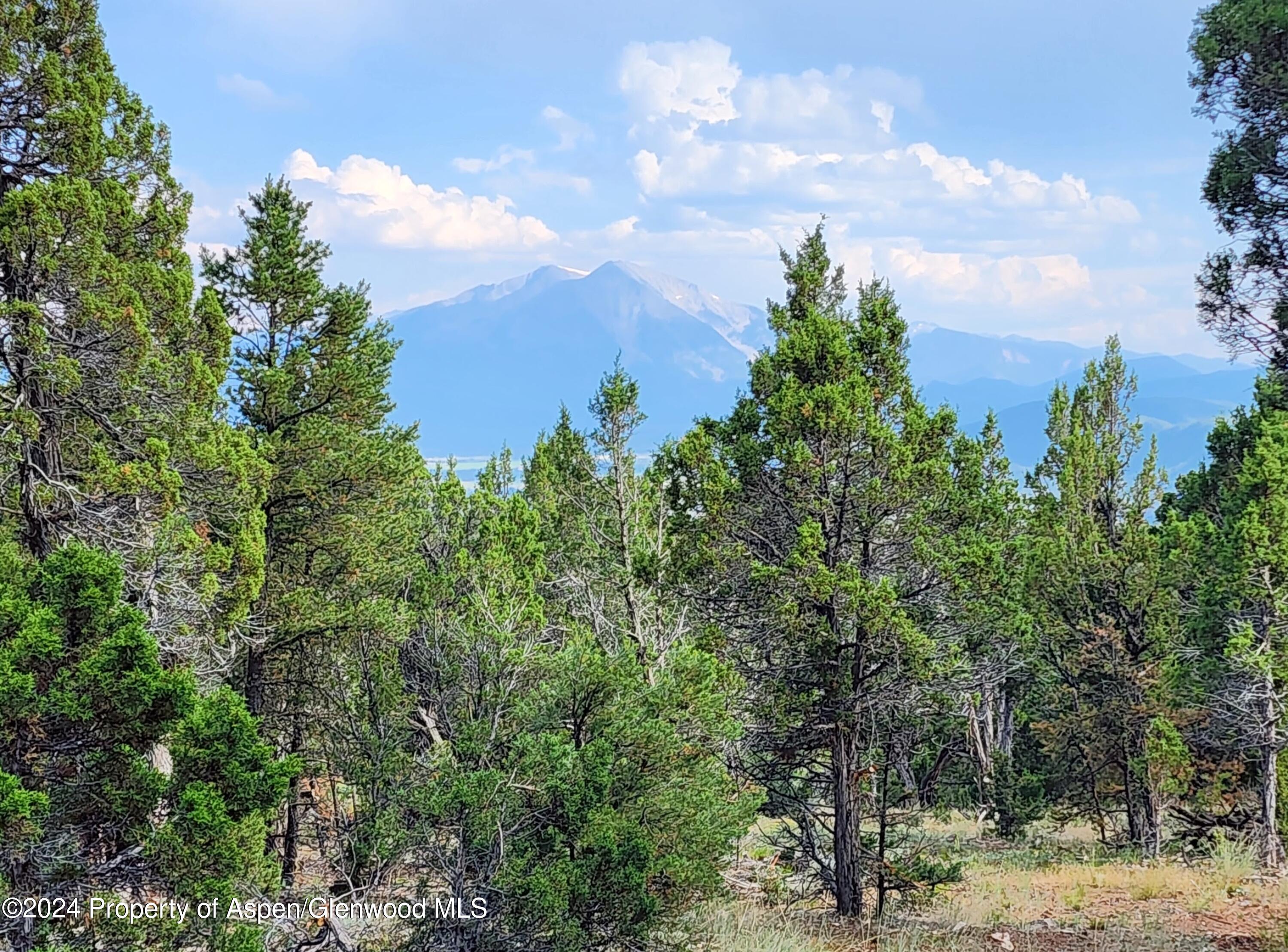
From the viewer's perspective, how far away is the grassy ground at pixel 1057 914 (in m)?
8.34

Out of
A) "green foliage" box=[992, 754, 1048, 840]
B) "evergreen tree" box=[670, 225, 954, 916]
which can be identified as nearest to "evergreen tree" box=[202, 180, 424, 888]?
"evergreen tree" box=[670, 225, 954, 916]

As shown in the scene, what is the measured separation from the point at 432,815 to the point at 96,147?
6976 mm

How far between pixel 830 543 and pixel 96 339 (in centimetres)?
754

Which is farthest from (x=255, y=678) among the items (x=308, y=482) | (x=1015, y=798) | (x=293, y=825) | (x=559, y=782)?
(x=1015, y=798)

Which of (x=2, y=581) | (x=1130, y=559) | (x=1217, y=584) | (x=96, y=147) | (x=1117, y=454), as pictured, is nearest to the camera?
A: (x=2, y=581)

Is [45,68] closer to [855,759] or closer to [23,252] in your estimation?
[23,252]

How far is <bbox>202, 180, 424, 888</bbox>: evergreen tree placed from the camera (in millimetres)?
11492

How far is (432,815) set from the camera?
6469mm

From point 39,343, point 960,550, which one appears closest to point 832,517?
point 960,550

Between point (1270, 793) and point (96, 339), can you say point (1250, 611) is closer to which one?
point (1270, 793)

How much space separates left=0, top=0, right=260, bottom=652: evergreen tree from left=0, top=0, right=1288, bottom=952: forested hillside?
37mm

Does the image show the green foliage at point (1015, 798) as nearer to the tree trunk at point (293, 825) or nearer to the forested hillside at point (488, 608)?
the forested hillside at point (488, 608)

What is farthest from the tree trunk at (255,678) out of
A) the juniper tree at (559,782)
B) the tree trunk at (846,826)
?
the tree trunk at (846,826)

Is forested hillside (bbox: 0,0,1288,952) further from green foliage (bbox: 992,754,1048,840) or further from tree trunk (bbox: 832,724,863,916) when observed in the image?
green foliage (bbox: 992,754,1048,840)
